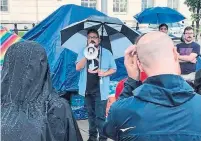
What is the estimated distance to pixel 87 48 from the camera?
5.04m

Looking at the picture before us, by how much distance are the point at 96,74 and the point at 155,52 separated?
131 inches

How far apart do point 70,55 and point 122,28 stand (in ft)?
4.78

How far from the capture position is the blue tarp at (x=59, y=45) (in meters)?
6.46

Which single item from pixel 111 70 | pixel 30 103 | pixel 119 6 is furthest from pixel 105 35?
pixel 119 6

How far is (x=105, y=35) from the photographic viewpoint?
534 cm

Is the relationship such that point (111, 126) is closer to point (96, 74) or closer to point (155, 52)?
point (155, 52)

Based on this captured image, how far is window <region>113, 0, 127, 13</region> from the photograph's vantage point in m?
30.6

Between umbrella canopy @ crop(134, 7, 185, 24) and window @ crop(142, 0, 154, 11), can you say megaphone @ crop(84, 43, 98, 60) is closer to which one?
umbrella canopy @ crop(134, 7, 185, 24)

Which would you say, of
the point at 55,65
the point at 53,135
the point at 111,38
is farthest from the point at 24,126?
the point at 55,65

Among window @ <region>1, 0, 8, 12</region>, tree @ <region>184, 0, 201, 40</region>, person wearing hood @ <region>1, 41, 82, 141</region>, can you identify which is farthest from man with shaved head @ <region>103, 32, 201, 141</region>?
window @ <region>1, 0, 8, 12</region>

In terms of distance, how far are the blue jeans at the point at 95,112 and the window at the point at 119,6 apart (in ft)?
85.0

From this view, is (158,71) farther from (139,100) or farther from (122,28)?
(122,28)

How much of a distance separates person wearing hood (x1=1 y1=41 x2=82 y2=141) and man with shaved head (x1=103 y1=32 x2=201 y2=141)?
563mm

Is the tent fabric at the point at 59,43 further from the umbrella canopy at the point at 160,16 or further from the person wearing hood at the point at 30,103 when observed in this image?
the person wearing hood at the point at 30,103
